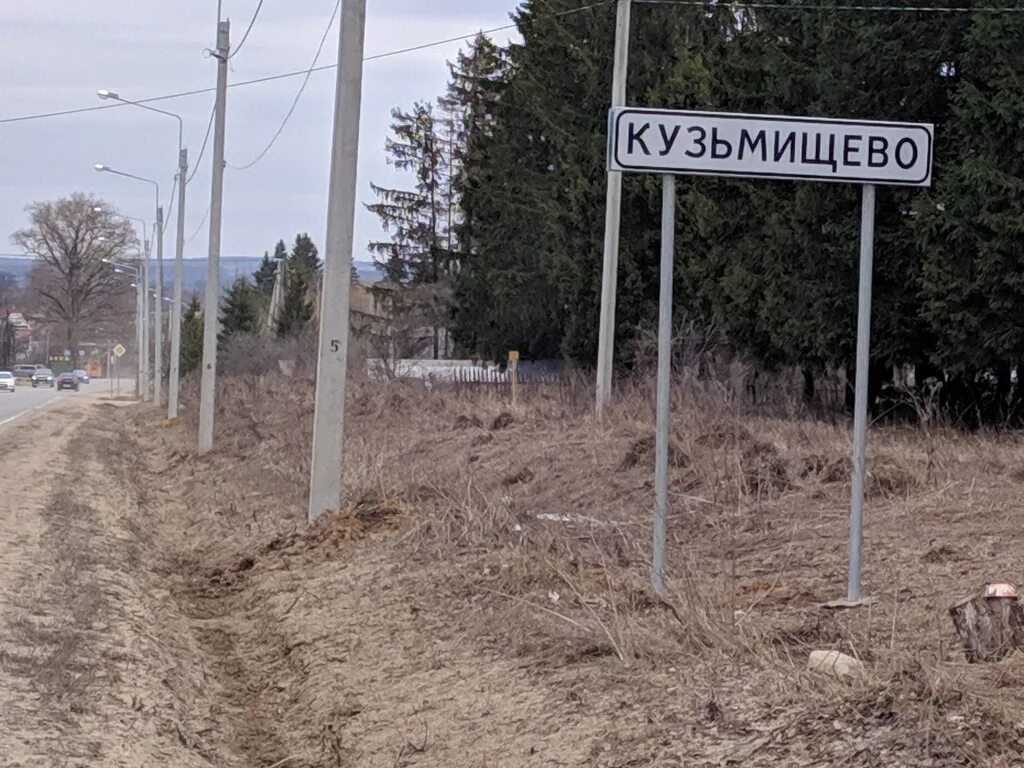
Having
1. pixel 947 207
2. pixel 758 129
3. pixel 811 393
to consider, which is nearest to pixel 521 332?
pixel 811 393

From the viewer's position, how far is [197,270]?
75375 mm

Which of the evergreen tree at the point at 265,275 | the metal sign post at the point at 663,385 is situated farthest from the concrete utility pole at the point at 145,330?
the evergreen tree at the point at 265,275

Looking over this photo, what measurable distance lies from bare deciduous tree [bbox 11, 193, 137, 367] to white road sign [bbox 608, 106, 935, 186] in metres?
94.9

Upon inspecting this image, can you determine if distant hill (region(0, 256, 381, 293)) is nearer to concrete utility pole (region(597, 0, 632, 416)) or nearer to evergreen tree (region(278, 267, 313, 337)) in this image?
evergreen tree (region(278, 267, 313, 337))

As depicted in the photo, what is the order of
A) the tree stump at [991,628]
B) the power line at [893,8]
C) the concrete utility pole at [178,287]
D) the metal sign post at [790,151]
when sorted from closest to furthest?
the tree stump at [991,628] → the metal sign post at [790,151] → the power line at [893,8] → the concrete utility pole at [178,287]

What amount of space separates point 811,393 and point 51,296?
83437 millimetres

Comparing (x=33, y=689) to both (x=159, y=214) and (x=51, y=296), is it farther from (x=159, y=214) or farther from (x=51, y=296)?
(x=51, y=296)

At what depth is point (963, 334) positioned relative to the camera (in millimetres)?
23156

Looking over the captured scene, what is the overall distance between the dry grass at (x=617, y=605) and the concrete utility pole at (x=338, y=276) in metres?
0.42

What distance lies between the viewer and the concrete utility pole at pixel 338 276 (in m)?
13.9

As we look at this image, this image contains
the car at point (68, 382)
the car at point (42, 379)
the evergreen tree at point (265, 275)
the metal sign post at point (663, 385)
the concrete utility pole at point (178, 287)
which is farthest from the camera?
the evergreen tree at point (265, 275)

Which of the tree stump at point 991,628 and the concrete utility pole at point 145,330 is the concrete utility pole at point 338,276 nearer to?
the tree stump at point 991,628

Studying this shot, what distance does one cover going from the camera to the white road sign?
7918 millimetres

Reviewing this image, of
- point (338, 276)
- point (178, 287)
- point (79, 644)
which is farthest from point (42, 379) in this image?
point (79, 644)
